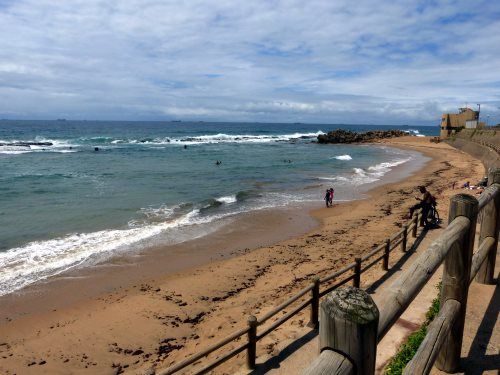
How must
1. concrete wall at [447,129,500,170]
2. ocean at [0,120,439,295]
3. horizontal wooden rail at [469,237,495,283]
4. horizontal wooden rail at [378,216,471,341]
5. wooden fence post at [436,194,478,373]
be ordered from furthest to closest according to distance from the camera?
concrete wall at [447,129,500,170] → ocean at [0,120,439,295] → horizontal wooden rail at [469,237,495,283] → wooden fence post at [436,194,478,373] → horizontal wooden rail at [378,216,471,341]

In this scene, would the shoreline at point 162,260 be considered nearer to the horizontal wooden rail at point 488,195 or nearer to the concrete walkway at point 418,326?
the concrete walkway at point 418,326

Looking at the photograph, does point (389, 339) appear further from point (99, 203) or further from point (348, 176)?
point (348, 176)

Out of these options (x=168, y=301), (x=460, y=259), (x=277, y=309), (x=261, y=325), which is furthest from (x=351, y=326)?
(x=168, y=301)

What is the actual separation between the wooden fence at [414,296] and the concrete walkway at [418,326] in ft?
1.66

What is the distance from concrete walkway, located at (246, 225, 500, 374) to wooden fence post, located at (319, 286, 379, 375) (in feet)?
10.2

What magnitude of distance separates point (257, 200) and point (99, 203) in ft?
30.4

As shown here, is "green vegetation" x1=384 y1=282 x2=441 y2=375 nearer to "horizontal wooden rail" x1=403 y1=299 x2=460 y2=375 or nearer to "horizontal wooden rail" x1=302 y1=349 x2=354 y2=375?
"horizontal wooden rail" x1=403 y1=299 x2=460 y2=375

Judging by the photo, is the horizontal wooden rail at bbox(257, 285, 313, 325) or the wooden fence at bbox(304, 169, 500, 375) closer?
the wooden fence at bbox(304, 169, 500, 375)

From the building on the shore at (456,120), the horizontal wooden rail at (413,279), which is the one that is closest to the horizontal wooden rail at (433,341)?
the horizontal wooden rail at (413,279)

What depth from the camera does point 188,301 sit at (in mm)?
10562

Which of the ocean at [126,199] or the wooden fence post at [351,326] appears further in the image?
the ocean at [126,199]

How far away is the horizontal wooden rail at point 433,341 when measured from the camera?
115 inches

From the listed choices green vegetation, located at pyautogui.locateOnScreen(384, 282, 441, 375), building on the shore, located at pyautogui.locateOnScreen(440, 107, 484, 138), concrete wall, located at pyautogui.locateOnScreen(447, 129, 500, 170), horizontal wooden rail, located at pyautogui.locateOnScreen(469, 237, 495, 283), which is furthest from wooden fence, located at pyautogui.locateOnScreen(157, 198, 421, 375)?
building on the shore, located at pyautogui.locateOnScreen(440, 107, 484, 138)

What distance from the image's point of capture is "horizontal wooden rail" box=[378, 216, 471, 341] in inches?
82.3
